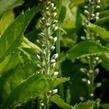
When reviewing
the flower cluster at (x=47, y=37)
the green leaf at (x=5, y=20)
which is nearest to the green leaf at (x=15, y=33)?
the flower cluster at (x=47, y=37)

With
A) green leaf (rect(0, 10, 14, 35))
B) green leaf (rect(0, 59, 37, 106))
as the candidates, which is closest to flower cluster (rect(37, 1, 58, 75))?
green leaf (rect(0, 59, 37, 106))

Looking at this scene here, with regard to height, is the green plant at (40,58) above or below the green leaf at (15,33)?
below

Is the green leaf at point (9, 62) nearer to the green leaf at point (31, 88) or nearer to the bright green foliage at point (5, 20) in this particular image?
the green leaf at point (31, 88)

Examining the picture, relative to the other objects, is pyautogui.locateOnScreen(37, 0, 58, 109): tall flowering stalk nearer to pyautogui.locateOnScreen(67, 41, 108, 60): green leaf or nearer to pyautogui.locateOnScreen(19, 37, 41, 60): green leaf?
pyautogui.locateOnScreen(19, 37, 41, 60): green leaf

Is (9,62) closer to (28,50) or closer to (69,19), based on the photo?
(28,50)

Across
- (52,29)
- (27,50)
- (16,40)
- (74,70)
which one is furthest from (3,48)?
(74,70)

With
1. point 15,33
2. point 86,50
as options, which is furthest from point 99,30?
point 15,33
